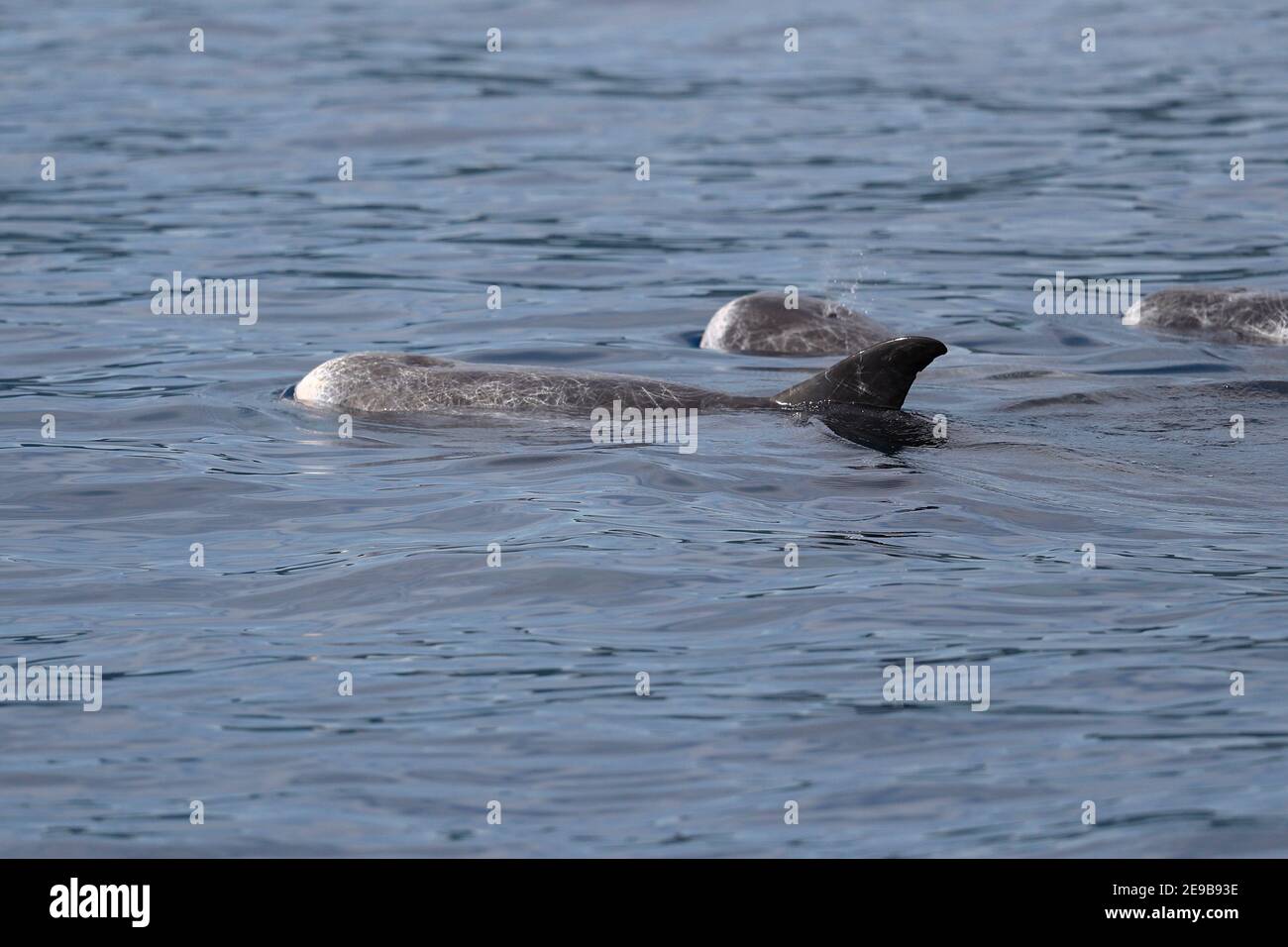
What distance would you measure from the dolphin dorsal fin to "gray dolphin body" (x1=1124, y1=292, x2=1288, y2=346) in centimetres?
523

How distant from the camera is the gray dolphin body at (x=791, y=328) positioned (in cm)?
1691

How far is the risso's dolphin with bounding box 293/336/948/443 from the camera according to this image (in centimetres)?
1313

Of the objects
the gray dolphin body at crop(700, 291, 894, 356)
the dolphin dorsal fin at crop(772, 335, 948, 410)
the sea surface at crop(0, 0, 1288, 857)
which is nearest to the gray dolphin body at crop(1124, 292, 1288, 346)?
the sea surface at crop(0, 0, 1288, 857)

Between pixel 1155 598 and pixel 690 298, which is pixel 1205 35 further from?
pixel 1155 598

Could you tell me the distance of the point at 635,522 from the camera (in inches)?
444

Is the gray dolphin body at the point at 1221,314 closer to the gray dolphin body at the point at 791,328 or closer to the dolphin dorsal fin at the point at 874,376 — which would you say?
the gray dolphin body at the point at 791,328

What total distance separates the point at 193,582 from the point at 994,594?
4.13 metres

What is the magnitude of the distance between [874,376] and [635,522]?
8.75 ft

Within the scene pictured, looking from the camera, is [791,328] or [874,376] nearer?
[874,376]

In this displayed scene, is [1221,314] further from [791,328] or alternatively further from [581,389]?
[581,389]

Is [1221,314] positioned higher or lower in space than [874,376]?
higher

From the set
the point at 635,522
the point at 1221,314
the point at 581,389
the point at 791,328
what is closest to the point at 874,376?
the point at 581,389

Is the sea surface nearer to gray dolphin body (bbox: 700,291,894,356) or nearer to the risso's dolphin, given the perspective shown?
the risso's dolphin

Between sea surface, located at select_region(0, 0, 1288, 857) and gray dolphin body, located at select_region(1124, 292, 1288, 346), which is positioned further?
gray dolphin body, located at select_region(1124, 292, 1288, 346)
